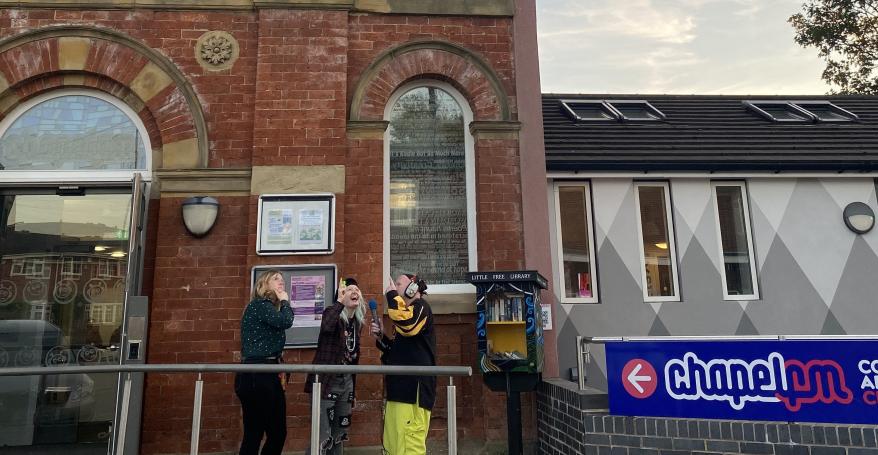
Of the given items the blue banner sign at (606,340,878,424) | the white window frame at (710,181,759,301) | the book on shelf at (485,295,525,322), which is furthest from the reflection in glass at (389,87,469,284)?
the white window frame at (710,181,759,301)

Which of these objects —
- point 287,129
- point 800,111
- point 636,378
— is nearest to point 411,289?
point 636,378

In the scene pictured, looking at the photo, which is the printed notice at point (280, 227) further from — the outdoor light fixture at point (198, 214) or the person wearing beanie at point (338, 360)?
the person wearing beanie at point (338, 360)

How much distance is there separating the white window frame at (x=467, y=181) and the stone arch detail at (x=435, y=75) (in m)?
0.12

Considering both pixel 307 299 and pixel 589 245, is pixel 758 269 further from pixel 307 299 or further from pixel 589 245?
pixel 307 299

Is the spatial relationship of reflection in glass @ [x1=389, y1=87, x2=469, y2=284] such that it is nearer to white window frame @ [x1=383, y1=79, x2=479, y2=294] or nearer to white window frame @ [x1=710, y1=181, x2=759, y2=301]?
white window frame @ [x1=383, y1=79, x2=479, y2=294]

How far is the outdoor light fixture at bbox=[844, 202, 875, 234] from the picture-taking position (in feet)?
28.3

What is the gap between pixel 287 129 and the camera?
6.84 metres

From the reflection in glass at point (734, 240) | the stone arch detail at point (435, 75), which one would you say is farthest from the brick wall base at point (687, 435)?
the reflection in glass at point (734, 240)

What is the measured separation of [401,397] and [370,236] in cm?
233

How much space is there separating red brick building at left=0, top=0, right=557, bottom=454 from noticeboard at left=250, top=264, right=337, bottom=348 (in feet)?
0.33

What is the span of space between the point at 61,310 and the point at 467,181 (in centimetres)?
491

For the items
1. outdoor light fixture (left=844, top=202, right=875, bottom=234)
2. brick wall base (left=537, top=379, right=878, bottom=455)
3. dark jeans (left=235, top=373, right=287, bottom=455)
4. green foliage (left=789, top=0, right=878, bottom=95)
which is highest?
green foliage (left=789, top=0, right=878, bottom=95)

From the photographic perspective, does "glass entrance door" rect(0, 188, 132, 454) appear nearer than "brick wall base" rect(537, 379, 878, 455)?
No

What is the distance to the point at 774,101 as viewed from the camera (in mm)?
12094
